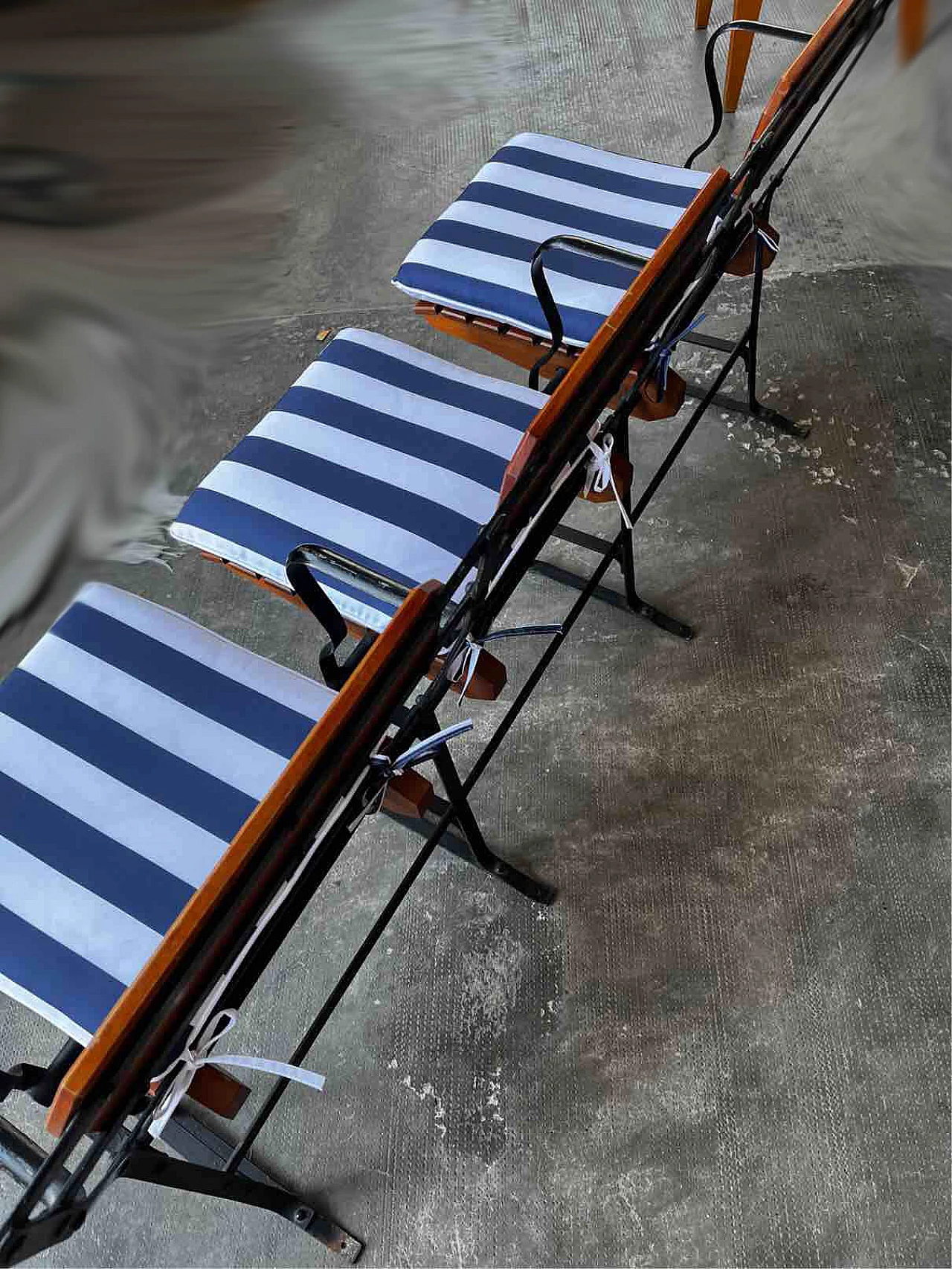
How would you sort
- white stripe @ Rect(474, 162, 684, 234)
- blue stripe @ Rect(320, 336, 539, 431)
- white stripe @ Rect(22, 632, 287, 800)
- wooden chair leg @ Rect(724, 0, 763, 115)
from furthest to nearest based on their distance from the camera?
wooden chair leg @ Rect(724, 0, 763, 115) < white stripe @ Rect(474, 162, 684, 234) < blue stripe @ Rect(320, 336, 539, 431) < white stripe @ Rect(22, 632, 287, 800)

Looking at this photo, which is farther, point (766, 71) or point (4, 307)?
point (766, 71)

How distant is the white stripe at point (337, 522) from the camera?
1.42 meters

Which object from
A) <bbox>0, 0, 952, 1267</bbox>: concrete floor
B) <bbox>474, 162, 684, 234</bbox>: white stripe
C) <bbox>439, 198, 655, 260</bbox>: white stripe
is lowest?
<bbox>0, 0, 952, 1267</bbox>: concrete floor

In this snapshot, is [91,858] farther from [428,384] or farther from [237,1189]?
[428,384]

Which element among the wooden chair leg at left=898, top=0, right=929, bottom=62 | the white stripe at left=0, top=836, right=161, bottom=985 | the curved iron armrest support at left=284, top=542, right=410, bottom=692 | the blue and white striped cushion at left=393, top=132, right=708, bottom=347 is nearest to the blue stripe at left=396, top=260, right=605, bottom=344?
the blue and white striped cushion at left=393, top=132, right=708, bottom=347

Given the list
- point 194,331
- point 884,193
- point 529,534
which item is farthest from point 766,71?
point 529,534

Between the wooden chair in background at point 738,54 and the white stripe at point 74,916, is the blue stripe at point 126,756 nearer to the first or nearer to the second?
the white stripe at point 74,916

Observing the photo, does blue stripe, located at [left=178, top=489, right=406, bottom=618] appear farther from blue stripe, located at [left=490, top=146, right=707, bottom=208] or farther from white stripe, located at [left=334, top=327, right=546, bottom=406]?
blue stripe, located at [left=490, top=146, right=707, bottom=208]

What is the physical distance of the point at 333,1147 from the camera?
1560 millimetres

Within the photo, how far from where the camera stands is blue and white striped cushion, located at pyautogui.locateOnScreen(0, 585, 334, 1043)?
1144 mm

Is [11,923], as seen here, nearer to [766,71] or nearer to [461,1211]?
[461,1211]

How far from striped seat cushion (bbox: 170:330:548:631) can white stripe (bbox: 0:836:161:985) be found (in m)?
0.49

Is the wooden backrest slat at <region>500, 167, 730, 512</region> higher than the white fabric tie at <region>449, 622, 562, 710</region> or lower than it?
higher

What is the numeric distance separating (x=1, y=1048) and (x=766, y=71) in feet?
10.2
